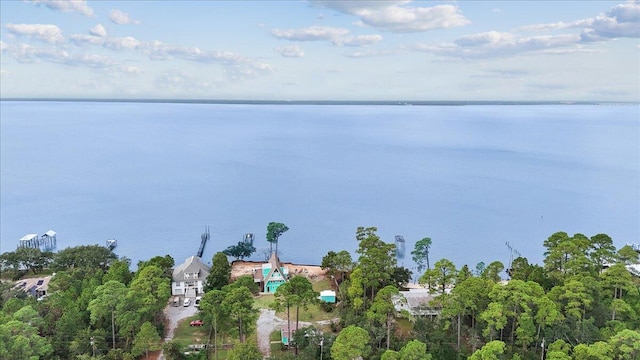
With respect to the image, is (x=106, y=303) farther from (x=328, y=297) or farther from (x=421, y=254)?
(x=421, y=254)

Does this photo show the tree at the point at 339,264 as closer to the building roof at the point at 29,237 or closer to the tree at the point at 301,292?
the tree at the point at 301,292

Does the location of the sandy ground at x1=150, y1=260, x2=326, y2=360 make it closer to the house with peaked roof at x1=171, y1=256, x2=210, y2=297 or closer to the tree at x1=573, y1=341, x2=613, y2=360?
the house with peaked roof at x1=171, y1=256, x2=210, y2=297

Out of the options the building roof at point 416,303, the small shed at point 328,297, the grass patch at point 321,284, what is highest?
the building roof at point 416,303

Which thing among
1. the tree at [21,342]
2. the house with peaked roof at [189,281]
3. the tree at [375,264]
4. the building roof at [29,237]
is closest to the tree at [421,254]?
the tree at [375,264]

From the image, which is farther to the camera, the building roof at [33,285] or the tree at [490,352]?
the building roof at [33,285]

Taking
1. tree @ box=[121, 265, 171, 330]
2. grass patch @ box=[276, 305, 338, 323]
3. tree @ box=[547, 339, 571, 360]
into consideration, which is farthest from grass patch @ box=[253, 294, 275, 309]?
tree @ box=[547, 339, 571, 360]

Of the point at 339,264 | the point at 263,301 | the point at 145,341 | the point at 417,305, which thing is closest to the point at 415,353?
the point at 417,305
